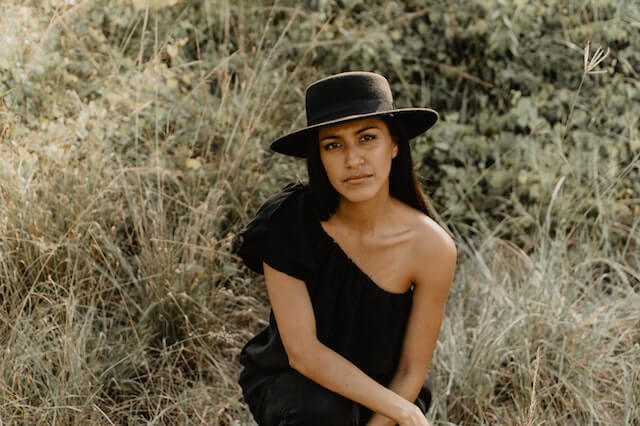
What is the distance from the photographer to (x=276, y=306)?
2.33 meters

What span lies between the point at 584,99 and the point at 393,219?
248 centimetres

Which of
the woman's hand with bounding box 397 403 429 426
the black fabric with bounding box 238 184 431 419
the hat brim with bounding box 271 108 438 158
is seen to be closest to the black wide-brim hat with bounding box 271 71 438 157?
the hat brim with bounding box 271 108 438 158

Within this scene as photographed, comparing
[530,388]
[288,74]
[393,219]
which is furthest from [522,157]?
[393,219]

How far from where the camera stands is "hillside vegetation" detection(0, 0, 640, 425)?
2.89 m

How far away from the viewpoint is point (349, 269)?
93.7 inches

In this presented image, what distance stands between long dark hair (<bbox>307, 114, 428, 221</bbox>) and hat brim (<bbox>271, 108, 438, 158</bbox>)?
0.03m

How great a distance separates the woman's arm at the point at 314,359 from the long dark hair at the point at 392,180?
27 cm

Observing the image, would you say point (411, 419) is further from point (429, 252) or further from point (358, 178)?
point (358, 178)

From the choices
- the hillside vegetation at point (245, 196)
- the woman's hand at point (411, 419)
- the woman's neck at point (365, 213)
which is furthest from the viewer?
the hillside vegetation at point (245, 196)

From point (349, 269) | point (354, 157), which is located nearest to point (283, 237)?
point (349, 269)

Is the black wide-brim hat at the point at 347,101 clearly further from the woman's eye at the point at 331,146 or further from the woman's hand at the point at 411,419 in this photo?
the woman's hand at the point at 411,419

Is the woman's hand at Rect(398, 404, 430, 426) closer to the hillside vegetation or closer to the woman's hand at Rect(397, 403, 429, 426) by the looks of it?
the woman's hand at Rect(397, 403, 429, 426)

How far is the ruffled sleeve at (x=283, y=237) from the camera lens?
7.59 feet

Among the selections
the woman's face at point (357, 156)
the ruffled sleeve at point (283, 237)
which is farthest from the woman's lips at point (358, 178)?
the ruffled sleeve at point (283, 237)
